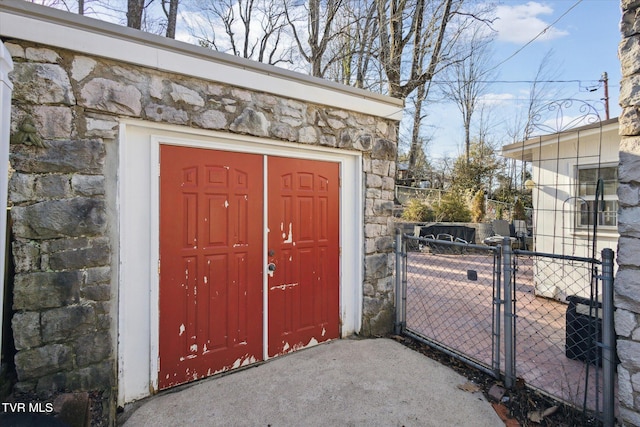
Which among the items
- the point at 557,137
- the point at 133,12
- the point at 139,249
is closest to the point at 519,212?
the point at 557,137

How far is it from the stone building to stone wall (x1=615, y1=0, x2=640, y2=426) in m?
2.12

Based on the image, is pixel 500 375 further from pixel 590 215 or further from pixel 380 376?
pixel 590 215

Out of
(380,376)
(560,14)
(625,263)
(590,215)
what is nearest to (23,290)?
(380,376)

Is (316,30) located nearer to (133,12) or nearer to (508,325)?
(133,12)

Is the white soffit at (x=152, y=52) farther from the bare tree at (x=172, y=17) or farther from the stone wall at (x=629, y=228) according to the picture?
the bare tree at (x=172, y=17)

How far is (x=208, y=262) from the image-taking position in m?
2.73

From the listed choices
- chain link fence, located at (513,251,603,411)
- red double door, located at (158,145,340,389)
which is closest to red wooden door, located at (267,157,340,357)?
red double door, located at (158,145,340,389)

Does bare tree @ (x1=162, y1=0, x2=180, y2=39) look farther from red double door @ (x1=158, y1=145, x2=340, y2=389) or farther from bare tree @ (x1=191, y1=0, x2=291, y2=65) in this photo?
red double door @ (x1=158, y1=145, x2=340, y2=389)

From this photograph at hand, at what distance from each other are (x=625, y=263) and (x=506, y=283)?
86 centimetres

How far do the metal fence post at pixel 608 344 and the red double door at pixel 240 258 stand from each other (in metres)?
2.24

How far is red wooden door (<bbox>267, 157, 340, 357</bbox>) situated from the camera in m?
3.12

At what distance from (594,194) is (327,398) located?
5.15 m

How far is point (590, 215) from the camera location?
193 inches

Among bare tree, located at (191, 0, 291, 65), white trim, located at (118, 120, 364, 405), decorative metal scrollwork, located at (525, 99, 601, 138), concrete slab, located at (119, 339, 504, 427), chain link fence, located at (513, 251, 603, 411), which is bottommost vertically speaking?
concrete slab, located at (119, 339, 504, 427)
